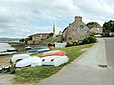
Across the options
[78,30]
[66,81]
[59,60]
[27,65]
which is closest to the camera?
[66,81]

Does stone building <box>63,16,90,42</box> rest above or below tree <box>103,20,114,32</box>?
below

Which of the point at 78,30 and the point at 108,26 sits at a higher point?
the point at 108,26

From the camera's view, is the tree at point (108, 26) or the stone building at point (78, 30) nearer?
the stone building at point (78, 30)

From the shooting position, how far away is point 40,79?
1102 cm

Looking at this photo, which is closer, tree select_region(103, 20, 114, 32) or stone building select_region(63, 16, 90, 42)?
stone building select_region(63, 16, 90, 42)

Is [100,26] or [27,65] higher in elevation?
[100,26]

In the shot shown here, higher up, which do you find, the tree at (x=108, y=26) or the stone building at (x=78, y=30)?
the tree at (x=108, y=26)

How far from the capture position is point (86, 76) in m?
11.5

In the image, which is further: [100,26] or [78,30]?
[100,26]

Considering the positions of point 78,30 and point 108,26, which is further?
point 108,26

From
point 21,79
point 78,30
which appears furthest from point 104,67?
point 78,30

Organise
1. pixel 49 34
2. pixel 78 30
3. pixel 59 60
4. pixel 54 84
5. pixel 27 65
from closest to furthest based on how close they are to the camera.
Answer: pixel 54 84
pixel 59 60
pixel 27 65
pixel 78 30
pixel 49 34

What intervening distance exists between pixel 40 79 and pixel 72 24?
56.2 meters

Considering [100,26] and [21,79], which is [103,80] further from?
[100,26]
